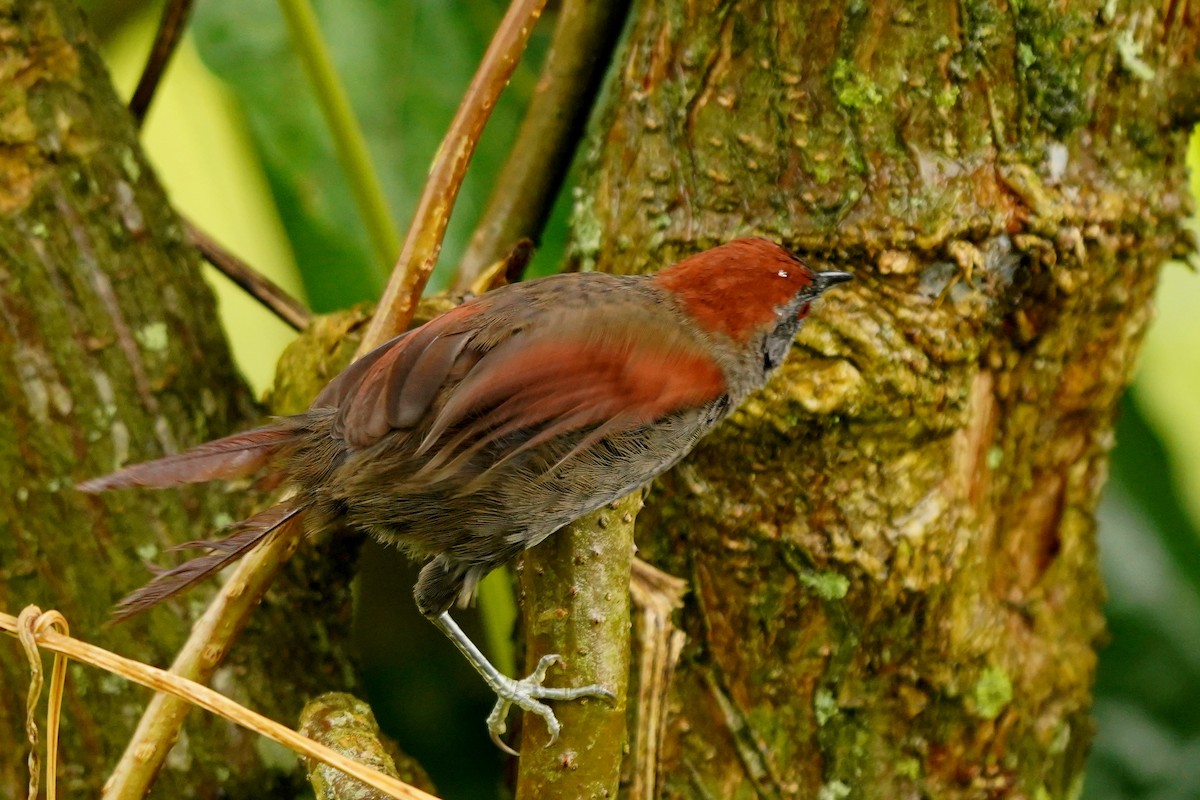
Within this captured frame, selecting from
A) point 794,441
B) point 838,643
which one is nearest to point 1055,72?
point 794,441

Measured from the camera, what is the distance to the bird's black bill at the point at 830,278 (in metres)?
1.36

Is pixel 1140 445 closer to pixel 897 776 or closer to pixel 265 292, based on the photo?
pixel 897 776

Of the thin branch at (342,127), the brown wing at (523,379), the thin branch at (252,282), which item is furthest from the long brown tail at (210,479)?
the thin branch at (342,127)

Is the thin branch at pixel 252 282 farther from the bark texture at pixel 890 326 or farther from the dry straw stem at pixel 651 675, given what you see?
the dry straw stem at pixel 651 675

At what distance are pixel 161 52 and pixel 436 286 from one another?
0.59 m

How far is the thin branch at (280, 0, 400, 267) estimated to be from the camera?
1831mm

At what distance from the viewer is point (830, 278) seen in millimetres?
1373

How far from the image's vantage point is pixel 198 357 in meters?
1.64

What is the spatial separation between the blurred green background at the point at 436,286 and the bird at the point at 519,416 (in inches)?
26.1

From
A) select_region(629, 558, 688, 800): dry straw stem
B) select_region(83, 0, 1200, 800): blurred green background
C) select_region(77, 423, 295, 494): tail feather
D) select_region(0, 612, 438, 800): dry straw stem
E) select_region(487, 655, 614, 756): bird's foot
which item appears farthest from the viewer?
select_region(83, 0, 1200, 800): blurred green background

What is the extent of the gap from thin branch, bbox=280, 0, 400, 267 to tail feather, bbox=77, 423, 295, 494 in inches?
23.4

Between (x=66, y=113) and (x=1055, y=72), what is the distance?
130 cm

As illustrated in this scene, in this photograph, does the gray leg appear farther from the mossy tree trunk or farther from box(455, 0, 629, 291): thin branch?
box(455, 0, 629, 291): thin branch

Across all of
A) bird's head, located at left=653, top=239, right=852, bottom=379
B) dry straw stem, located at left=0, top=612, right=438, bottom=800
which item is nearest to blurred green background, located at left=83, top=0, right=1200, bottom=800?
bird's head, located at left=653, top=239, right=852, bottom=379
